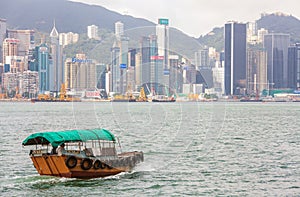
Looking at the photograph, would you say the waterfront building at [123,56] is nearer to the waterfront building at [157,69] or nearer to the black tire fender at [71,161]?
the waterfront building at [157,69]

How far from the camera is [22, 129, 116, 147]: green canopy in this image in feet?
100.0

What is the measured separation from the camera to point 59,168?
3008 centimetres

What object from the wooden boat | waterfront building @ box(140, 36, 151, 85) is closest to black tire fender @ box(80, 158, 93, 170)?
the wooden boat

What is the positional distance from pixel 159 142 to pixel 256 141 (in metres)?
10.9

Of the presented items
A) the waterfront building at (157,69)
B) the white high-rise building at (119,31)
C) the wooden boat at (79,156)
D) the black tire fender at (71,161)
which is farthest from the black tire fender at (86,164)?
the white high-rise building at (119,31)

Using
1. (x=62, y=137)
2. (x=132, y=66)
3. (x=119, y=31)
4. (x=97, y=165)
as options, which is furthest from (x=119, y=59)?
(x=119, y=31)

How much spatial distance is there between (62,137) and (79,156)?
4.45 feet

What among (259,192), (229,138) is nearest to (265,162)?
(259,192)

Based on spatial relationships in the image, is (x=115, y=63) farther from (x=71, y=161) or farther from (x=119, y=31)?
(x=119, y=31)

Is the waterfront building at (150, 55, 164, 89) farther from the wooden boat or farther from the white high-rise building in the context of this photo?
the wooden boat

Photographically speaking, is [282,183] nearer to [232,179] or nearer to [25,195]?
[232,179]

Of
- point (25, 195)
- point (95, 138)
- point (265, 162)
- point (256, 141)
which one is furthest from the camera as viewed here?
point (256, 141)

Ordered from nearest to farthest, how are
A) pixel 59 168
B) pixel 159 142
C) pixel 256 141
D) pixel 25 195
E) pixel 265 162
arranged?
pixel 25 195 → pixel 59 168 → pixel 265 162 → pixel 159 142 → pixel 256 141

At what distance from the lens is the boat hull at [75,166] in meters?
29.9
